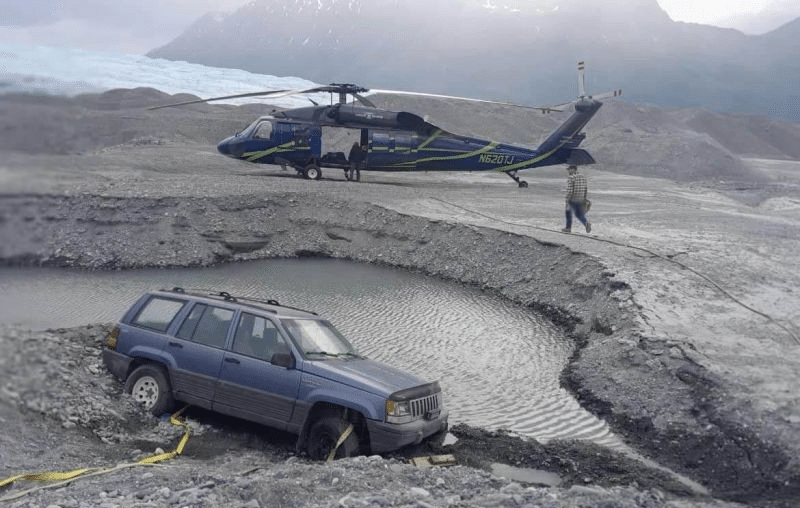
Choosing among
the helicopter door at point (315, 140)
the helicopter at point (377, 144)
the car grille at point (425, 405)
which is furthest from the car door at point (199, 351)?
the helicopter door at point (315, 140)

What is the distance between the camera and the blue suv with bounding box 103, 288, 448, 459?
8.45 metres

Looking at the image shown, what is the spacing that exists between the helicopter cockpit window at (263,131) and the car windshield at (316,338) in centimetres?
2103

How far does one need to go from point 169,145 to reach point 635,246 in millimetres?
29653

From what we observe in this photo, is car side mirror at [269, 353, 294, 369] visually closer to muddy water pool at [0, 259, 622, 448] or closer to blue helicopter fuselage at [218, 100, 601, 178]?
muddy water pool at [0, 259, 622, 448]

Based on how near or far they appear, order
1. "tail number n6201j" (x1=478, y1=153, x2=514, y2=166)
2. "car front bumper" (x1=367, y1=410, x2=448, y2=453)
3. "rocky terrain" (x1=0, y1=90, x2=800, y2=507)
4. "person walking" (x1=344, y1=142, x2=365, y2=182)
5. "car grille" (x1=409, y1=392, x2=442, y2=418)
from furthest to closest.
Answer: "tail number n6201j" (x1=478, y1=153, x2=514, y2=166), "person walking" (x1=344, y1=142, x2=365, y2=182), "car grille" (x1=409, y1=392, x2=442, y2=418), "car front bumper" (x1=367, y1=410, x2=448, y2=453), "rocky terrain" (x1=0, y1=90, x2=800, y2=507)

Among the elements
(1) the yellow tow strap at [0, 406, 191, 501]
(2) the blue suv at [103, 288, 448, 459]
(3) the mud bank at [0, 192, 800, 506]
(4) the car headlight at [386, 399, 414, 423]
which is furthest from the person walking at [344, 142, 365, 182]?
(1) the yellow tow strap at [0, 406, 191, 501]

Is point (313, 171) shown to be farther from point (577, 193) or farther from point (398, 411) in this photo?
point (398, 411)

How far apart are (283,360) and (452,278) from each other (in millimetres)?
12205

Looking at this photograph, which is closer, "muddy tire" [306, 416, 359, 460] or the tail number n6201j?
"muddy tire" [306, 416, 359, 460]

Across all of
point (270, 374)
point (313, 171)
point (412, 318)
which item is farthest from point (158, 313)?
point (313, 171)

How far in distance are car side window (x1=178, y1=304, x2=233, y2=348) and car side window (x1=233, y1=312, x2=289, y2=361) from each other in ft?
0.64

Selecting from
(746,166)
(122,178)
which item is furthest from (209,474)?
(746,166)

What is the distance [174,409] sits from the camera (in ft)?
31.3

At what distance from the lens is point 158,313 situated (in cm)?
997
